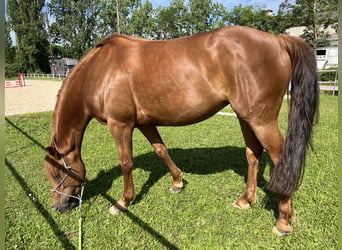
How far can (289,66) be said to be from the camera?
7.33 ft

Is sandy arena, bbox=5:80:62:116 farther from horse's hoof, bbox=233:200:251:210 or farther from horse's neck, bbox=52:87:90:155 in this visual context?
horse's hoof, bbox=233:200:251:210

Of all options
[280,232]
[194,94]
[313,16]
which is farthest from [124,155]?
[313,16]

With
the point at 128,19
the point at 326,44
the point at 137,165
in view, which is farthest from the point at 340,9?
the point at 128,19

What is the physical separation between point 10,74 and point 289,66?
54139mm

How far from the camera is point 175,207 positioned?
295 centimetres

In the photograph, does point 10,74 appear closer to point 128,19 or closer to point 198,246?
point 128,19

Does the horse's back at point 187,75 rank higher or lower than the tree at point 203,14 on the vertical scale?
lower

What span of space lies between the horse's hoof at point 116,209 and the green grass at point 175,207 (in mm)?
71

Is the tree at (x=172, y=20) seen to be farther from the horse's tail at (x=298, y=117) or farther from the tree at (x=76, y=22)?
the horse's tail at (x=298, y=117)

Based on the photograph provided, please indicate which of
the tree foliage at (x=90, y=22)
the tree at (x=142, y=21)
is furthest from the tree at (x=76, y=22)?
the tree at (x=142, y=21)

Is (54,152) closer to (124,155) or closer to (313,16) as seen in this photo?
(124,155)

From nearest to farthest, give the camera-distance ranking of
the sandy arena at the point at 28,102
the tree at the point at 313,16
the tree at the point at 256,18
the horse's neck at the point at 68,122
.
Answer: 1. the horse's neck at the point at 68,122
2. the sandy arena at the point at 28,102
3. the tree at the point at 313,16
4. the tree at the point at 256,18

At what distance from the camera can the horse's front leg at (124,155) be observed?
8.86 feet

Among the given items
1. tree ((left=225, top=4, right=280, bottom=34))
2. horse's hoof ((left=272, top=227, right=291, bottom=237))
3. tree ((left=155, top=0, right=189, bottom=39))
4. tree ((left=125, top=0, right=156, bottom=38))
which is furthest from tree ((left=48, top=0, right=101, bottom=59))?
horse's hoof ((left=272, top=227, right=291, bottom=237))
